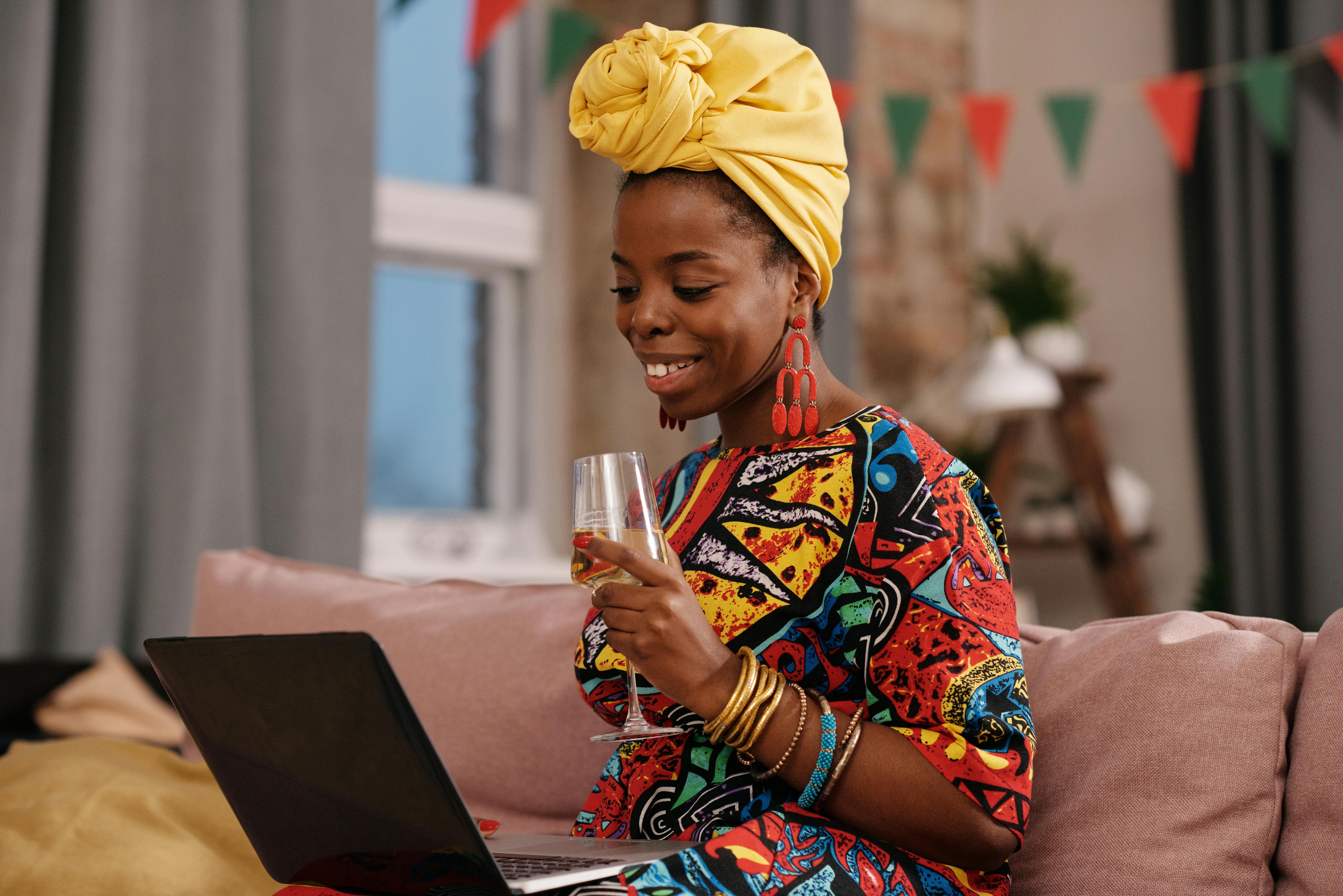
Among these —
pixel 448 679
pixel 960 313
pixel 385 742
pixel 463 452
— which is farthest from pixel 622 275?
pixel 960 313

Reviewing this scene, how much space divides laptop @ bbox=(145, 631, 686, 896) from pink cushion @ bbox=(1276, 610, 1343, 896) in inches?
21.1

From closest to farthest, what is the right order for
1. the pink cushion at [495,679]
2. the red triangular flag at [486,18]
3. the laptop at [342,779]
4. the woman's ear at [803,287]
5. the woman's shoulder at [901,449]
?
1. the laptop at [342,779]
2. the woman's shoulder at [901,449]
3. the woman's ear at [803,287]
4. the pink cushion at [495,679]
5. the red triangular flag at [486,18]

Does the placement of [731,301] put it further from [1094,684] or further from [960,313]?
[960,313]

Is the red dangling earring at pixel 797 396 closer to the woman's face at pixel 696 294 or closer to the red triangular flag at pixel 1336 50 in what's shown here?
the woman's face at pixel 696 294

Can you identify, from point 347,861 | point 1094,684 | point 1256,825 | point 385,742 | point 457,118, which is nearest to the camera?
point 385,742

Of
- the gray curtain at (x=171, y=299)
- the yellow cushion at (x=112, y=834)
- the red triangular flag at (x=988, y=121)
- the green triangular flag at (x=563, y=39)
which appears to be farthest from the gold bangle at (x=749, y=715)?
the red triangular flag at (x=988, y=121)

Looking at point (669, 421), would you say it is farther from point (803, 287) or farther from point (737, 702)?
point (737, 702)

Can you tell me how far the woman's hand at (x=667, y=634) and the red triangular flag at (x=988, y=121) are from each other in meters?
2.64

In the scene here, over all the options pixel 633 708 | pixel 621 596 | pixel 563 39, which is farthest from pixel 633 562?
pixel 563 39

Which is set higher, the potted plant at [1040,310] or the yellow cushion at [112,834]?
the potted plant at [1040,310]

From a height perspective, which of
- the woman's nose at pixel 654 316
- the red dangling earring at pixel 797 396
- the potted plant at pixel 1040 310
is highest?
the potted plant at pixel 1040 310

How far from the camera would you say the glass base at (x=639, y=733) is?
90 cm

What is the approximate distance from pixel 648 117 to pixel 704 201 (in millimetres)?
85

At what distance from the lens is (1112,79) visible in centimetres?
374
